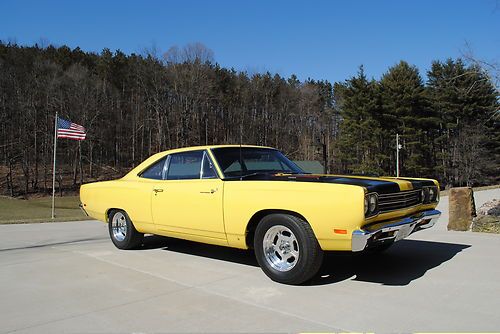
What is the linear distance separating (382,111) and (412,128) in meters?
4.76

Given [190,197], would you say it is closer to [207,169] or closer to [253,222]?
[207,169]

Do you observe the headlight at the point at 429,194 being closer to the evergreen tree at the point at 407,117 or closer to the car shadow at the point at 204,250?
the car shadow at the point at 204,250

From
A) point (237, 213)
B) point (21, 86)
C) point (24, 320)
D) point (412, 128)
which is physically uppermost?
point (21, 86)

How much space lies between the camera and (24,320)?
3912mm

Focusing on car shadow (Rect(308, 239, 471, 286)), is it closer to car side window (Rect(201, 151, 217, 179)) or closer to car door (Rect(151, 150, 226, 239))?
car door (Rect(151, 150, 226, 239))

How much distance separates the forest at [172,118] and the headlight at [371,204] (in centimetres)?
5509

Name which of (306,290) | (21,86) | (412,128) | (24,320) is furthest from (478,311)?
(21,86)

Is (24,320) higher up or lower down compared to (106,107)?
lower down

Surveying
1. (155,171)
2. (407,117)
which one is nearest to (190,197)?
(155,171)

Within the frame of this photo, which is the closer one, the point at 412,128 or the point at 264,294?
the point at 264,294

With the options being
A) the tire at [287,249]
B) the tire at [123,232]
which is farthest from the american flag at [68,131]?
the tire at [287,249]

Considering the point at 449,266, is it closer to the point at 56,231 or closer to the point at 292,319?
the point at 292,319

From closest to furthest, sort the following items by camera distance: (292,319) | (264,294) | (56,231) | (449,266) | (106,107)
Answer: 1. (292,319)
2. (264,294)
3. (449,266)
4. (56,231)
5. (106,107)

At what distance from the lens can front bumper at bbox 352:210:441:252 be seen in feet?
14.4
